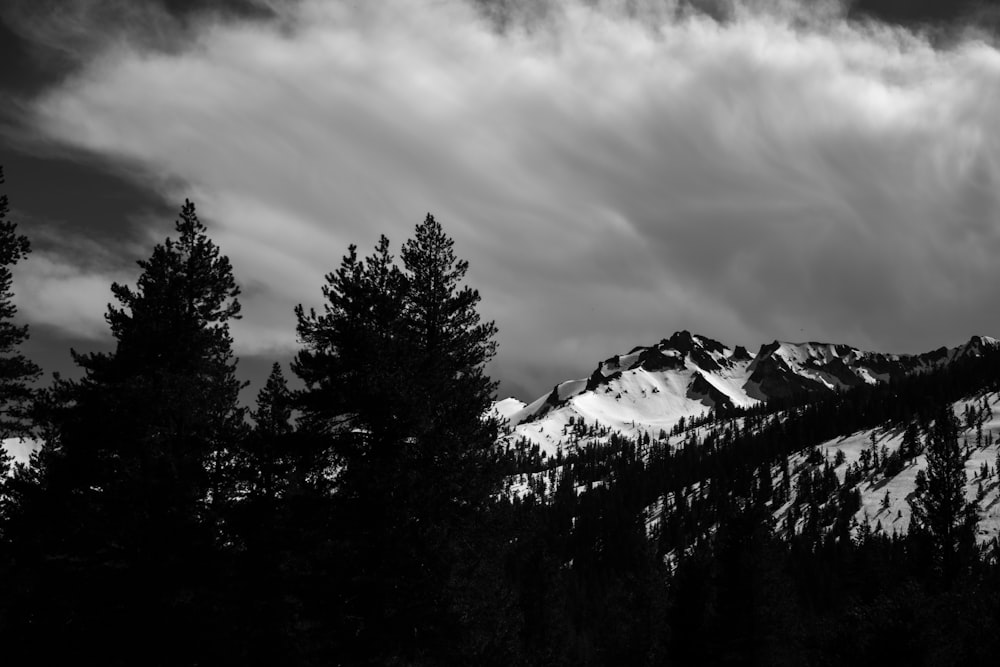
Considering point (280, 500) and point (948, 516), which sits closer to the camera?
point (280, 500)

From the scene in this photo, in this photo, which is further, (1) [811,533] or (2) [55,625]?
(1) [811,533]

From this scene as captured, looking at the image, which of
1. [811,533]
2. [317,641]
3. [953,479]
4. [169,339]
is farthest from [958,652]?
[811,533]

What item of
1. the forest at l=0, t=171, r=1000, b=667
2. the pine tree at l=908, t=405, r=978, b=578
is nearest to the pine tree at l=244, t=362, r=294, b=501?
the forest at l=0, t=171, r=1000, b=667

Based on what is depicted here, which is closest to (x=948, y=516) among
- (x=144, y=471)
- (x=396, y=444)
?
(x=396, y=444)

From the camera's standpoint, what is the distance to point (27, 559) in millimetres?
20250

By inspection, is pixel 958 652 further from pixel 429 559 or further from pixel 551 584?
pixel 551 584

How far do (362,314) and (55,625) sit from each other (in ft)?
36.4

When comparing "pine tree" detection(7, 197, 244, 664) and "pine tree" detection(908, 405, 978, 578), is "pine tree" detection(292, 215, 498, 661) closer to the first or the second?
"pine tree" detection(7, 197, 244, 664)

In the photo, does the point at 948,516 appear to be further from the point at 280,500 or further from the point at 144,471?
the point at 144,471

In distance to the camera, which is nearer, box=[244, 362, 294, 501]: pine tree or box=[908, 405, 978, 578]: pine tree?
box=[244, 362, 294, 501]: pine tree

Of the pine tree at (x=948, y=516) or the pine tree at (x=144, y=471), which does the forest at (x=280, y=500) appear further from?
the pine tree at (x=948, y=516)

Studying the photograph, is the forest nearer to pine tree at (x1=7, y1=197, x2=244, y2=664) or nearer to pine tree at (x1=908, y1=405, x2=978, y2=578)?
pine tree at (x1=7, y1=197, x2=244, y2=664)

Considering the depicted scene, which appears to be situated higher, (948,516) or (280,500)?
(948,516)

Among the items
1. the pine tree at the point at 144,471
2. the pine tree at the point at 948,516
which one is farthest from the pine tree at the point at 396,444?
the pine tree at the point at 948,516
